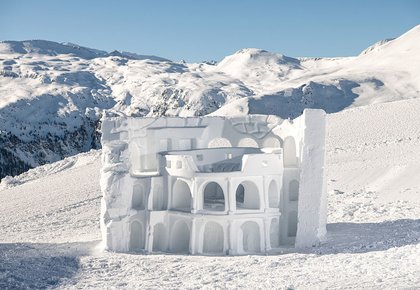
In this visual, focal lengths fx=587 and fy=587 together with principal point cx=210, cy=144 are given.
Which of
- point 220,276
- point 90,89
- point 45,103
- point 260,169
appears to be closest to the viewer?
point 220,276

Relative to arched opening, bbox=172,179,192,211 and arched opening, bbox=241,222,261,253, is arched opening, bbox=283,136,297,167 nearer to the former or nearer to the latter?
arched opening, bbox=241,222,261,253

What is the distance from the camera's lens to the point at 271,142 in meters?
36.9

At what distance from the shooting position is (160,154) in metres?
33.1

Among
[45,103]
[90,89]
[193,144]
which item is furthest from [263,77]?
[193,144]

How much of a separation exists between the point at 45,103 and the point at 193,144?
96.8 meters

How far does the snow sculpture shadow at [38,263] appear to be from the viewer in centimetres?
2575

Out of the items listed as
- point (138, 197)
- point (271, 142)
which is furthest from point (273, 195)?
point (138, 197)

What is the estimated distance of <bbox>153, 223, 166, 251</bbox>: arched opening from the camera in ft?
106

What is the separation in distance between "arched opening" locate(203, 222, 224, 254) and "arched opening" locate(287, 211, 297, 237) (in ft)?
14.6

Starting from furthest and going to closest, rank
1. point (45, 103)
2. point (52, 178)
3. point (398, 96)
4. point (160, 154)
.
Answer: point (45, 103) < point (398, 96) < point (52, 178) < point (160, 154)

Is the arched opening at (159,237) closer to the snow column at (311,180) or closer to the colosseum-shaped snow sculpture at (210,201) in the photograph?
the colosseum-shaped snow sculpture at (210,201)

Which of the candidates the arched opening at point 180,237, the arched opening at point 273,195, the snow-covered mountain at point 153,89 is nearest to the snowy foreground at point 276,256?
the arched opening at point 180,237

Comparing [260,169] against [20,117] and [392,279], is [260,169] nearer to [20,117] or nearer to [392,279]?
[392,279]

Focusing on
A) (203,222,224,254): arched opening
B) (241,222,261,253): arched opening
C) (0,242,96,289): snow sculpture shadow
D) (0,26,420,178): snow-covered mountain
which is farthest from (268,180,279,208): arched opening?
(0,26,420,178): snow-covered mountain
